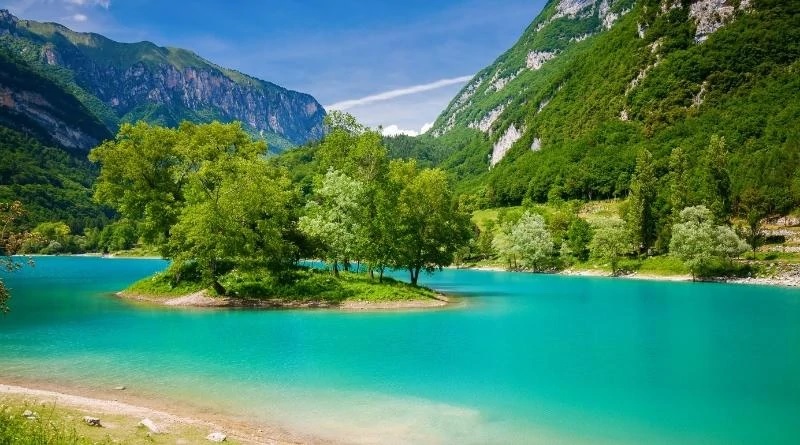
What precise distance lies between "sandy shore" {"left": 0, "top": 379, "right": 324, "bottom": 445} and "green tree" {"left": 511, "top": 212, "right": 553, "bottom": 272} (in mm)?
115712

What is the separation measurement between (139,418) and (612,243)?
113 metres

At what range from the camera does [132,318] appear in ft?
156

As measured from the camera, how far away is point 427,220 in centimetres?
7012

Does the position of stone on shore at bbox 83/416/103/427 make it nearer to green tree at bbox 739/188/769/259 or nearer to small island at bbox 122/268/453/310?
small island at bbox 122/268/453/310

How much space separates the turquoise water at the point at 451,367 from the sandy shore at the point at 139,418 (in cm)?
97

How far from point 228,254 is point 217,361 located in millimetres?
26161

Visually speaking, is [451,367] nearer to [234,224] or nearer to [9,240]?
[9,240]

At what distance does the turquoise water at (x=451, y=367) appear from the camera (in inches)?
801

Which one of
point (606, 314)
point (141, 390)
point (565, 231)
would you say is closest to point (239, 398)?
point (141, 390)

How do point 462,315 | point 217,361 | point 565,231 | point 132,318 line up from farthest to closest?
1. point 565,231
2. point 462,315
3. point 132,318
4. point 217,361

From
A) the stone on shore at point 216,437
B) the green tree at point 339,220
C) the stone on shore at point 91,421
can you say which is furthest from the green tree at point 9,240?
the green tree at point 339,220

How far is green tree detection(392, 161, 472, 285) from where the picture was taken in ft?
218

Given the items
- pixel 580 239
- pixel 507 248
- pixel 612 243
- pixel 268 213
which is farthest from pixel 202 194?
pixel 580 239

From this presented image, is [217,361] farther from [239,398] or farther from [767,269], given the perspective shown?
[767,269]
